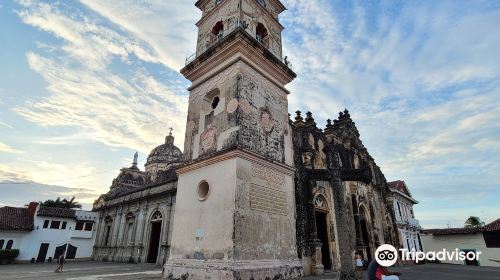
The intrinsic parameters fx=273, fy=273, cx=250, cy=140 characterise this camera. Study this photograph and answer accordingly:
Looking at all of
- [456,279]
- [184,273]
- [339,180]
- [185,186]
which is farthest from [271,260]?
[456,279]

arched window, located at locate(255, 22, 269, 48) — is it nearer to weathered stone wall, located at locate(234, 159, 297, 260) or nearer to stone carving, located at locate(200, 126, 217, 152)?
stone carving, located at locate(200, 126, 217, 152)

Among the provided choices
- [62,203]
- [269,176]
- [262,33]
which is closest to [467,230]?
[269,176]

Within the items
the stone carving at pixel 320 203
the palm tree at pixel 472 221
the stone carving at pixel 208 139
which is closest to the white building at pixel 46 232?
the stone carving at pixel 208 139

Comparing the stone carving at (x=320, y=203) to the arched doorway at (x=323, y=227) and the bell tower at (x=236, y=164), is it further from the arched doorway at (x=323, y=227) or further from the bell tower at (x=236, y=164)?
the bell tower at (x=236, y=164)

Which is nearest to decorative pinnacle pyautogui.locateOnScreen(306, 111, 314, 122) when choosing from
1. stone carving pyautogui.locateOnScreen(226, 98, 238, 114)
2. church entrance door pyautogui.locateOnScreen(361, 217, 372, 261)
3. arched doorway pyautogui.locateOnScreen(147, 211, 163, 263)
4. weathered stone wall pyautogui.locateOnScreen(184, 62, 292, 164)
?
weathered stone wall pyautogui.locateOnScreen(184, 62, 292, 164)

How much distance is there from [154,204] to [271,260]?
48.7 ft

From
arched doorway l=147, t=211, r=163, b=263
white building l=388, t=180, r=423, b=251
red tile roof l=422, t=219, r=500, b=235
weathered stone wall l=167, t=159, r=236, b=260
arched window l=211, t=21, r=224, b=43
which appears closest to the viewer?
weathered stone wall l=167, t=159, r=236, b=260

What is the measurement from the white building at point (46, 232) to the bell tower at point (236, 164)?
2481 centimetres

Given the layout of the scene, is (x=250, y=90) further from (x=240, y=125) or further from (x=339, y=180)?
(x=339, y=180)

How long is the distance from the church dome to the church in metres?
28.3

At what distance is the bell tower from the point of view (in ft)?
31.3

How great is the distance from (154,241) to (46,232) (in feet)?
49.8

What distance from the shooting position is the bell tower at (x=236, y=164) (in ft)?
31.3

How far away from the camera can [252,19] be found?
13.7 meters
